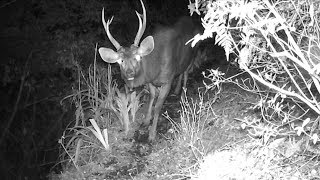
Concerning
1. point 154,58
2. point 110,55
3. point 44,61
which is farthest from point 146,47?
point 44,61

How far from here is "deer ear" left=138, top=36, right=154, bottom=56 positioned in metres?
5.32

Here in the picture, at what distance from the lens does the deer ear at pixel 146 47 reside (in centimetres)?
532

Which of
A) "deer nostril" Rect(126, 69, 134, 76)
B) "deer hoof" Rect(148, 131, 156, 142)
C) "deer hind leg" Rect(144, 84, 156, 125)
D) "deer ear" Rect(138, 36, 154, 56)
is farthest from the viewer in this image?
"deer hind leg" Rect(144, 84, 156, 125)

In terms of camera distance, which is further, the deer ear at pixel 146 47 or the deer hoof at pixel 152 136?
the deer hoof at pixel 152 136

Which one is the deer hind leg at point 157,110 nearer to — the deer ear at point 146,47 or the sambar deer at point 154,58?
→ the sambar deer at point 154,58

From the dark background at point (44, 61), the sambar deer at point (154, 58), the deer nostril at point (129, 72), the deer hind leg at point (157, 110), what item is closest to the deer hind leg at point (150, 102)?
the sambar deer at point (154, 58)

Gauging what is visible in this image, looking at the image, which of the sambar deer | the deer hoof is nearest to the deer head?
the sambar deer

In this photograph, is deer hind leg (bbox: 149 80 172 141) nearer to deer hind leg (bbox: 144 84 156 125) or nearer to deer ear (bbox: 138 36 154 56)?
deer hind leg (bbox: 144 84 156 125)

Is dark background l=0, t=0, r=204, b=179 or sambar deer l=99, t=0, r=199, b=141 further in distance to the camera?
dark background l=0, t=0, r=204, b=179

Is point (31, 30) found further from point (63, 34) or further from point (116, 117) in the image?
point (116, 117)

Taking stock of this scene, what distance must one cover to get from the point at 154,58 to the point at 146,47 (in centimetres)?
39

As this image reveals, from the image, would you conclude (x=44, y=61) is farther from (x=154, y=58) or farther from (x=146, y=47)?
(x=146, y=47)

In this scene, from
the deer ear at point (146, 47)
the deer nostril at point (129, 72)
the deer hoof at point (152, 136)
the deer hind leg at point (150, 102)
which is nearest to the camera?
the deer nostril at point (129, 72)

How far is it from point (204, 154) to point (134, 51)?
1.67m
